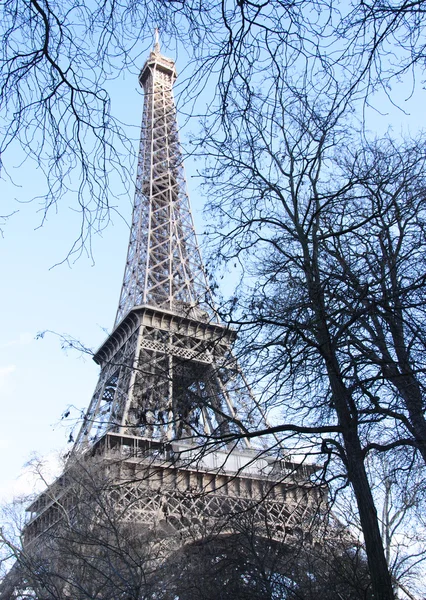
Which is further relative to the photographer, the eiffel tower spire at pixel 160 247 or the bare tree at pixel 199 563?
the eiffel tower spire at pixel 160 247

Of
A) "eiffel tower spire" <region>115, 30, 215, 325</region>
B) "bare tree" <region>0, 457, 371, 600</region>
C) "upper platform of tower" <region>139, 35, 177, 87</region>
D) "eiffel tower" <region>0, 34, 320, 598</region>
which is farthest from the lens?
"upper platform of tower" <region>139, 35, 177, 87</region>

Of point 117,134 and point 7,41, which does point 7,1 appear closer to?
point 7,41

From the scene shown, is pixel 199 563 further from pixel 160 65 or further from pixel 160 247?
pixel 160 65

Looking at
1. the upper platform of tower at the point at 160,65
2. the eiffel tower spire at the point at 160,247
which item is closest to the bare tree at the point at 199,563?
the eiffel tower spire at the point at 160,247

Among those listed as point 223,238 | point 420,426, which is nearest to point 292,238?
point 223,238

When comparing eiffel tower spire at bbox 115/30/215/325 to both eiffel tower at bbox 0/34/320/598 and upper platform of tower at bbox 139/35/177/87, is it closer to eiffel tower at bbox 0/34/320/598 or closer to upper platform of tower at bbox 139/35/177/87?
eiffel tower at bbox 0/34/320/598

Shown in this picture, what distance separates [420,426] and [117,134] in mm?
4105

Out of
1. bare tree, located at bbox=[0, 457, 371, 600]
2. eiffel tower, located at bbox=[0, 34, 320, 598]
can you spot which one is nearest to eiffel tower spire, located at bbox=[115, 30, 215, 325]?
eiffel tower, located at bbox=[0, 34, 320, 598]

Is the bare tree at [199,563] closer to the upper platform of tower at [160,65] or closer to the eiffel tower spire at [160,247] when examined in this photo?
the eiffel tower spire at [160,247]

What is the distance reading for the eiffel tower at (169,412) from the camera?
4.86 m

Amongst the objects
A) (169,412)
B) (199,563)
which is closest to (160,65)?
(199,563)

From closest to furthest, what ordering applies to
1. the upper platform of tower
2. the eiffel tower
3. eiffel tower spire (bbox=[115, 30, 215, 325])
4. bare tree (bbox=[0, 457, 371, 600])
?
the eiffel tower
bare tree (bbox=[0, 457, 371, 600])
eiffel tower spire (bbox=[115, 30, 215, 325])
the upper platform of tower

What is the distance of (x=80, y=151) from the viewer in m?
3.20

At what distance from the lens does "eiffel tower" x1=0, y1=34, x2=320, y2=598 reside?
4.86 m
